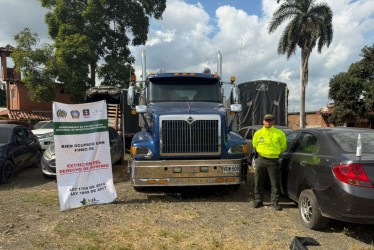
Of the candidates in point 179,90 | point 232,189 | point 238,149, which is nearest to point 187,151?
point 238,149

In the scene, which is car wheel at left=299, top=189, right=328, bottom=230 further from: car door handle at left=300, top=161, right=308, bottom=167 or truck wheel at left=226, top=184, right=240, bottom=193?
truck wheel at left=226, top=184, right=240, bottom=193

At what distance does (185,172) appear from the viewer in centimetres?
550

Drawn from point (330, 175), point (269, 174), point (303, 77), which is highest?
point (303, 77)

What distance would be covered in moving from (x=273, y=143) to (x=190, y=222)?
6.86ft

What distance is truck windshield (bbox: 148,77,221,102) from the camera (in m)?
6.78

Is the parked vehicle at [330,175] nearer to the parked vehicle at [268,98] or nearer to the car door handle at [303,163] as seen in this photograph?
the car door handle at [303,163]

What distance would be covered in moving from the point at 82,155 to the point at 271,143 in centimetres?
369

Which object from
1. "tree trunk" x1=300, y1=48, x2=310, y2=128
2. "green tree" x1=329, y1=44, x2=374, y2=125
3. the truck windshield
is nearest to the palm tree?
"tree trunk" x1=300, y1=48, x2=310, y2=128

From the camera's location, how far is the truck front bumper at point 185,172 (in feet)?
17.9

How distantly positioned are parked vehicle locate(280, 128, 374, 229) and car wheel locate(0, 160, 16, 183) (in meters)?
6.92

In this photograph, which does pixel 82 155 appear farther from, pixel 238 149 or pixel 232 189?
pixel 232 189

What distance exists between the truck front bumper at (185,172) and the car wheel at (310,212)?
1379 mm

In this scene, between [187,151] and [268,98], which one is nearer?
[187,151]

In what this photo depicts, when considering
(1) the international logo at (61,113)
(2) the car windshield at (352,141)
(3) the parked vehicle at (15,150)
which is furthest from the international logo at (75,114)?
(2) the car windshield at (352,141)
